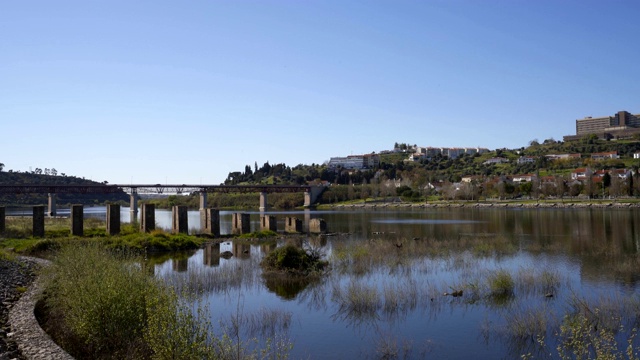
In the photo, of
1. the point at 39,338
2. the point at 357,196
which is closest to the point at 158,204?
the point at 357,196

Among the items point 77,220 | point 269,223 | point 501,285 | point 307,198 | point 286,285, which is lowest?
point 286,285

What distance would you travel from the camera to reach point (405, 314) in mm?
18516

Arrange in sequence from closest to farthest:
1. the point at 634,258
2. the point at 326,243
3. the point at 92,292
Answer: the point at 92,292, the point at 634,258, the point at 326,243

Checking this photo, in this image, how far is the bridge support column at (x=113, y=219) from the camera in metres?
41.1

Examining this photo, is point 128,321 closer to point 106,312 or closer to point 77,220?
point 106,312

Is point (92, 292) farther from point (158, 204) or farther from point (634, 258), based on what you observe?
point (158, 204)

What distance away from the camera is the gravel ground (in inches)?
481

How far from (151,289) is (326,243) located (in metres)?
29.9

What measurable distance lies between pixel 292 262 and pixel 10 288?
12.2m

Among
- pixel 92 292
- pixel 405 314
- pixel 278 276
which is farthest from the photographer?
pixel 278 276

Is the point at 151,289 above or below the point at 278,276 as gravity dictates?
above

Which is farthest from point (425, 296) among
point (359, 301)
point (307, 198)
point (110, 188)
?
point (307, 198)

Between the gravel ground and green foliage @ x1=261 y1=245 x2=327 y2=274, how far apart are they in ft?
34.6

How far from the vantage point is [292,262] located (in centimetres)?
2752
